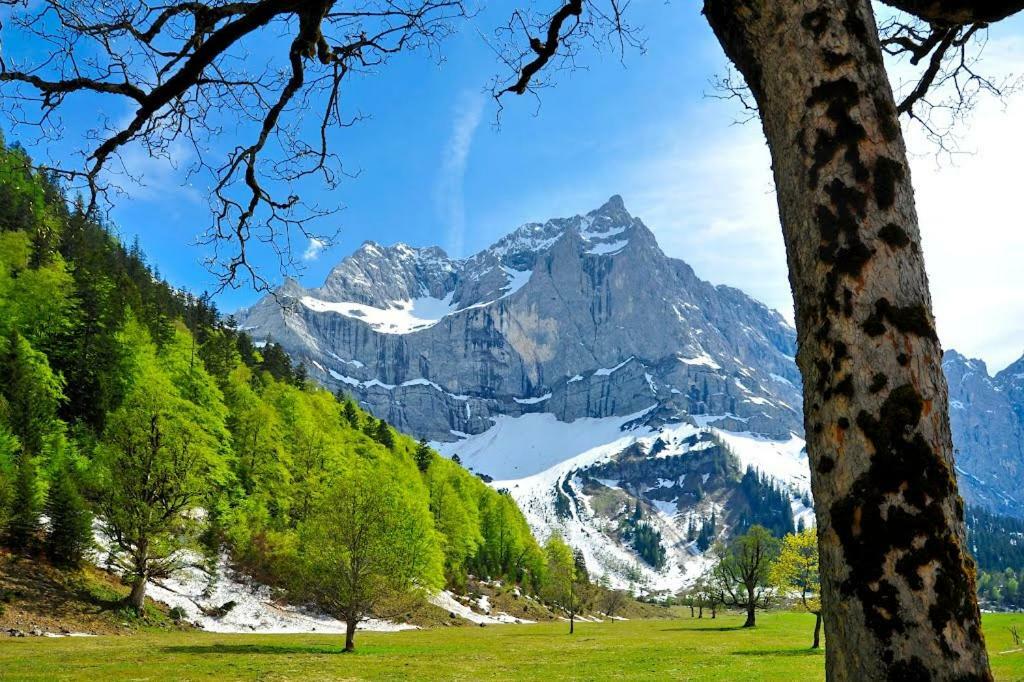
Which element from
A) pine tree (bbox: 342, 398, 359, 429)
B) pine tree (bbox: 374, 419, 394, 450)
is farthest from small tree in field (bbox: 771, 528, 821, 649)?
pine tree (bbox: 342, 398, 359, 429)

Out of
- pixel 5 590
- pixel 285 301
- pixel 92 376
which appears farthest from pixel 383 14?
pixel 92 376

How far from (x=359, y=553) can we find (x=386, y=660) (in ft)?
23.4

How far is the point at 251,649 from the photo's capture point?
26.6 metres

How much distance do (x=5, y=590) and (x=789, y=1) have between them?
34.1 meters

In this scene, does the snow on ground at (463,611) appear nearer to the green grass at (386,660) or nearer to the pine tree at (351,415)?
the green grass at (386,660)

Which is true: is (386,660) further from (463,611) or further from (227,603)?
(463,611)

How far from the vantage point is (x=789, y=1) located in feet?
8.86

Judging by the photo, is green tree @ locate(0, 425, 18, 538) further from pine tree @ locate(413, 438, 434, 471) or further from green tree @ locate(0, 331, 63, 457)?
pine tree @ locate(413, 438, 434, 471)

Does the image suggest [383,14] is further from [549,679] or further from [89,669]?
[549,679]

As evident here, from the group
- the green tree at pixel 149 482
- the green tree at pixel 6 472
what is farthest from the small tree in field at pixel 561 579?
the green tree at pixel 6 472

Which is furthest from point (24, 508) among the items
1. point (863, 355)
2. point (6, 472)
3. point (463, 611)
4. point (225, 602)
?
point (463, 611)

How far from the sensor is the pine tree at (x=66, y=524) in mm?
31609

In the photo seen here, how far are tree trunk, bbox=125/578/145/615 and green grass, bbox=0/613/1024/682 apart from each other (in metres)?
2.26

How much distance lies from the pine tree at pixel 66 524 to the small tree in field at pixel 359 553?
10.9 meters
